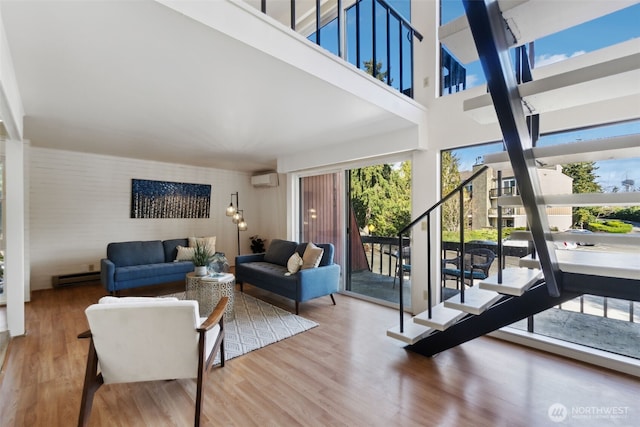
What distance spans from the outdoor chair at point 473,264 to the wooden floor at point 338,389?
0.73m

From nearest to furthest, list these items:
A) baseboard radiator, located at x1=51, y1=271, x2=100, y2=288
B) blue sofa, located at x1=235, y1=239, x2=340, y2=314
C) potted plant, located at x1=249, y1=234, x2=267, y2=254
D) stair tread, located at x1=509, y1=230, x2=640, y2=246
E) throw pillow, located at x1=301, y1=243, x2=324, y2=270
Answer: stair tread, located at x1=509, y1=230, x2=640, y2=246 → blue sofa, located at x1=235, y1=239, x2=340, y2=314 → throw pillow, located at x1=301, y1=243, x2=324, y2=270 → baseboard radiator, located at x1=51, y1=271, x2=100, y2=288 → potted plant, located at x1=249, y1=234, x2=267, y2=254

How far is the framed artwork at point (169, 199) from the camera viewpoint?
18.8ft

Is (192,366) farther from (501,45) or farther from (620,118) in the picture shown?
(620,118)

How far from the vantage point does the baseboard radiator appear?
4892mm

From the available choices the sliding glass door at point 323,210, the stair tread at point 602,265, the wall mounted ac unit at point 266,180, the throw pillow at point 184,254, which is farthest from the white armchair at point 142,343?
the wall mounted ac unit at point 266,180

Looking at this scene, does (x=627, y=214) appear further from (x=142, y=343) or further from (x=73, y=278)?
(x=73, y=278)

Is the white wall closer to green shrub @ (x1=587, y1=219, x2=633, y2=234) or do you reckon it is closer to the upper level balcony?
the upper level balcony

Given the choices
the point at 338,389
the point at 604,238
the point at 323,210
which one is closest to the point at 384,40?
the point at 323,210

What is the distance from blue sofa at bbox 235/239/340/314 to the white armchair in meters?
1.90

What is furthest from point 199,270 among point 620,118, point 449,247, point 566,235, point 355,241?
point 620,118

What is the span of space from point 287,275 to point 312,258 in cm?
40

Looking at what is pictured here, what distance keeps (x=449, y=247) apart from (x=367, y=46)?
2988 millimetres

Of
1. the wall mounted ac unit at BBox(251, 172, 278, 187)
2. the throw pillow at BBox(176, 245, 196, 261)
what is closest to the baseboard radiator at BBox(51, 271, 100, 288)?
the throw pillow at BBox(176, 245, 196, 261)

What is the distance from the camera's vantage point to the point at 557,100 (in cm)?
116
